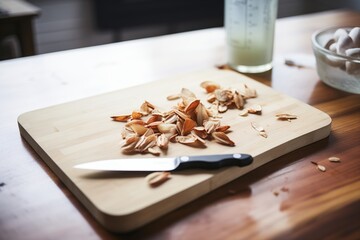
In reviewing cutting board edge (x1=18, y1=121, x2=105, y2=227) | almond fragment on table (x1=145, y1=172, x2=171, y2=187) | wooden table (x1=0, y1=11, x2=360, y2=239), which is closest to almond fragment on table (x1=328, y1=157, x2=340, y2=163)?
wooden table (x1=0, y1=11, x2=360, y2=239)

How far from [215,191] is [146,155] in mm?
118

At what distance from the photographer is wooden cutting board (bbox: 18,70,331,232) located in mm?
577

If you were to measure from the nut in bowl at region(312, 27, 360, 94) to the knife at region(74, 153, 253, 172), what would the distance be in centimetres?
37

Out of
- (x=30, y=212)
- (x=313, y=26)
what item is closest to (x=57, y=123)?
(x=30, y=212)

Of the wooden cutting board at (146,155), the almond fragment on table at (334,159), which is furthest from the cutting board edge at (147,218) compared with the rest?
the almond fragment on table at (334,159)

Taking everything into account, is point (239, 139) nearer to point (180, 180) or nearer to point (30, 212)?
point (180, 180)

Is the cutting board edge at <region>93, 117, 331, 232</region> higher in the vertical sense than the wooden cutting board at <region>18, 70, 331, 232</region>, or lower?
lower

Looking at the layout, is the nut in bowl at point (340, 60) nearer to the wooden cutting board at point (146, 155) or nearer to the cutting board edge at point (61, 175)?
the wooden cutting board at point (146, 155)

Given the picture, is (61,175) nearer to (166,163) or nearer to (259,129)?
(166,163)

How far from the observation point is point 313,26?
1.39 m

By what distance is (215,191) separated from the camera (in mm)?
633

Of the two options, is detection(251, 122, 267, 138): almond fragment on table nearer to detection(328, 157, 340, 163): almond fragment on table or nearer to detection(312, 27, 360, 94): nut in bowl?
detection(328, 157, 340, 163): almond fragment on table

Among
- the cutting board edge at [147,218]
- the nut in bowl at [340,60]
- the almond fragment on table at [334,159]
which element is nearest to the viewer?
the cutting board edge at [147,218]

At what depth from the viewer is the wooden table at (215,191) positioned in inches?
22.0
